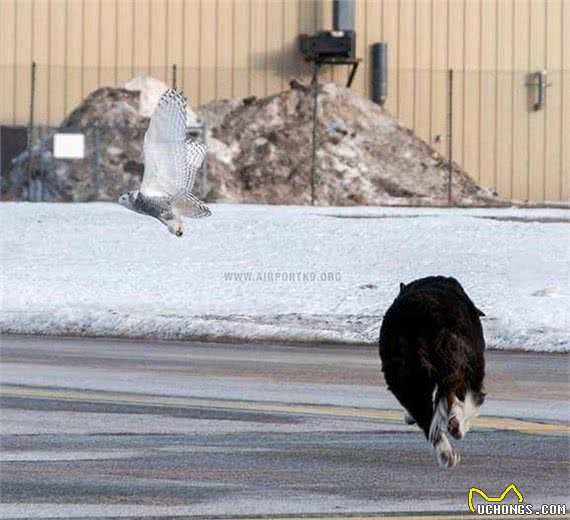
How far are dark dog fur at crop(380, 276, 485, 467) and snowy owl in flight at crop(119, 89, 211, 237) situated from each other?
3247mm

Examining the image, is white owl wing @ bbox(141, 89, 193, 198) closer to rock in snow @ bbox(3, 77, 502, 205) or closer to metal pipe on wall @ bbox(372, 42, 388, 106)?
rock in snow @ bbox(3, 77, 502, 205)

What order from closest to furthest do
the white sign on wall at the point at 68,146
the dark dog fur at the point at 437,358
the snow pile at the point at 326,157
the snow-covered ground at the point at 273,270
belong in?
1. the dark dog fur at the point at 437,358
2. the snow-covered ground at the point at 273,270
3. the white sign on wall at the point at 68,146
4. the snow pile at the point at 326,157

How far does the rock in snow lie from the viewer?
3281 cm

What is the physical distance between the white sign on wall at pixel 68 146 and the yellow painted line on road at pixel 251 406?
19.6 metres

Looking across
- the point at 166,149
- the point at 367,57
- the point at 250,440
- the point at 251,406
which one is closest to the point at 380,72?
the point at 367,57

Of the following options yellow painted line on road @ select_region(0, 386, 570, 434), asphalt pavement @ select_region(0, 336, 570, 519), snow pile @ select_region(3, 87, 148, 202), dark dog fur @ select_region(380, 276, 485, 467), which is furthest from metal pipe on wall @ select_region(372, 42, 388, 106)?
dark dog fur @ select_region(380, 276, 485, 467)

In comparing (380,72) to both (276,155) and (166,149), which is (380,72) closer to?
(276,155)

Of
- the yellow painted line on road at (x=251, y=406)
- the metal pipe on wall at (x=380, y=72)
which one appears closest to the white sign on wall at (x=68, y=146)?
the metal pipe on wall at (x=380, y=72)

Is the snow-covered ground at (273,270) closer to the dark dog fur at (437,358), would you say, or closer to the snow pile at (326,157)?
the snow pile at (326,157)

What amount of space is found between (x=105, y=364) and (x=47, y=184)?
17.8m

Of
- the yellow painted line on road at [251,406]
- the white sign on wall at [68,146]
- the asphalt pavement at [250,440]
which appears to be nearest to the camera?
the asphalt pavement at [250,440]

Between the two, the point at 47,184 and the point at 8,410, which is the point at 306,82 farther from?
the point at 8,410

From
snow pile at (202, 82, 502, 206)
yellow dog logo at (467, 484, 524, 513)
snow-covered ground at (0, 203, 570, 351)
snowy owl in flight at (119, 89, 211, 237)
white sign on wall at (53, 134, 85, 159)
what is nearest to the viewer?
yellow dog logo at (467, 484, 524, 513)

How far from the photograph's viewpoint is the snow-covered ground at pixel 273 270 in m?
18.3
